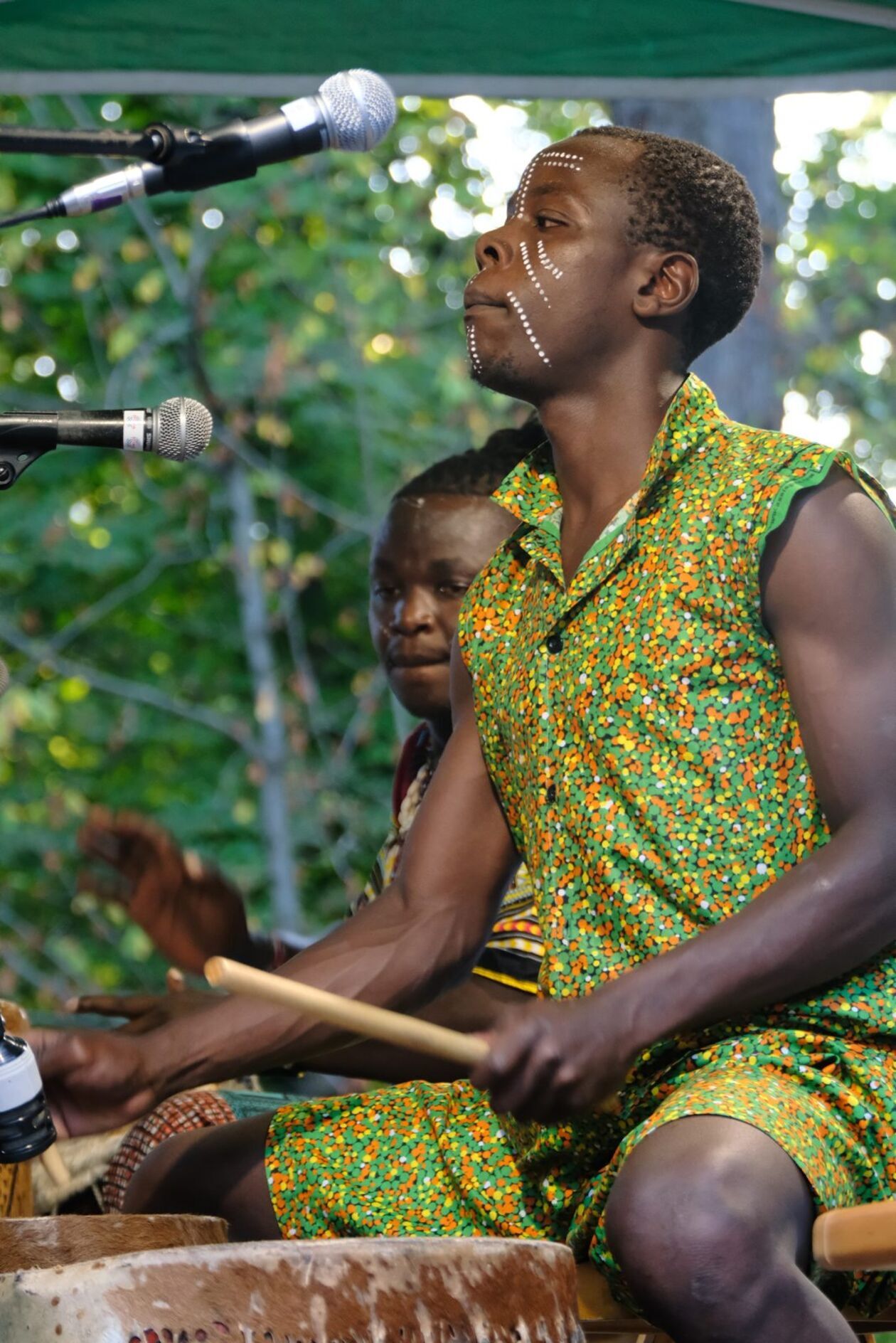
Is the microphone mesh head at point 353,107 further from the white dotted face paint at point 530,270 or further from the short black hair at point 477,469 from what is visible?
the short black hair at point 477,469

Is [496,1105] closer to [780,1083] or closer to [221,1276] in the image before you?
[780,1083]

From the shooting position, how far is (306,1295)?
1.51 metres

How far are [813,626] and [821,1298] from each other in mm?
684

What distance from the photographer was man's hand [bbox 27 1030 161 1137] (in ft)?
6.80

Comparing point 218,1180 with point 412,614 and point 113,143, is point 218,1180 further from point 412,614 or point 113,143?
point 412,614

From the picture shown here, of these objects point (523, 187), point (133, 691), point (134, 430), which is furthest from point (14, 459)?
point (133, 691)

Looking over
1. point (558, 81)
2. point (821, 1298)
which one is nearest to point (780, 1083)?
point (821, 1298)

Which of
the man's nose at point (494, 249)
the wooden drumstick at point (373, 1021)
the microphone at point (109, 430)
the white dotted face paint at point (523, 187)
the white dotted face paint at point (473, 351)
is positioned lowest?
the wooden drumstick at point (373, 1021)

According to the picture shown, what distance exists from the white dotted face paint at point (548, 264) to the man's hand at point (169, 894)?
1.11 metres

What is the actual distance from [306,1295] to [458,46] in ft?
7.37

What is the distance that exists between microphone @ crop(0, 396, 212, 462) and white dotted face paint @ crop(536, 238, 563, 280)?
0.57m

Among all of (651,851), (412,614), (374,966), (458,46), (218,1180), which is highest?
(458,46)

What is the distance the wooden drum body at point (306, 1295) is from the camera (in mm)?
1438

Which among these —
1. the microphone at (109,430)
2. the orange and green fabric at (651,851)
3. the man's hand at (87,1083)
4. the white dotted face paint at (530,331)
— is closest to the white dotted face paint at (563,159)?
the white dotted face paint at (530,331)
